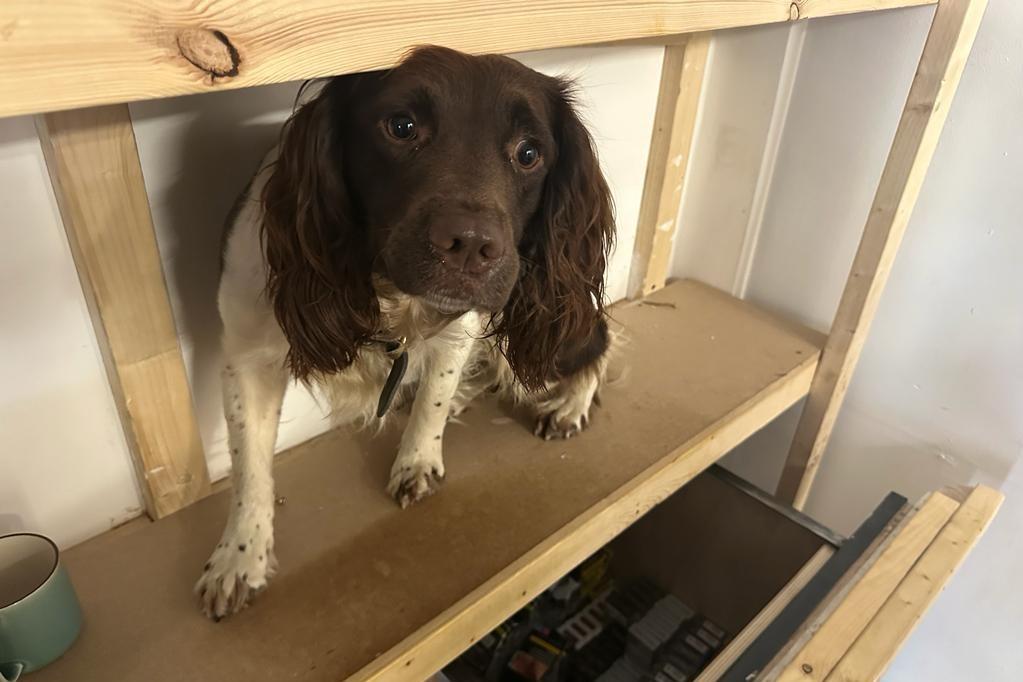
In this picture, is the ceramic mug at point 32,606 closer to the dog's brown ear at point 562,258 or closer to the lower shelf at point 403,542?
the lower shelf at point 403,542

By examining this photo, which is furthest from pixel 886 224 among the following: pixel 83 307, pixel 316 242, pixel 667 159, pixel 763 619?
pixel 83 307

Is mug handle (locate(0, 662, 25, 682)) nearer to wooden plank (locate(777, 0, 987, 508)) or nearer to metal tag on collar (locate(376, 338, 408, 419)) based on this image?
metal tag on collar (locate(376, 338, 408, 419))

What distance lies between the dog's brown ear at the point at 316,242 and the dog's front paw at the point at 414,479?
1.15 ft

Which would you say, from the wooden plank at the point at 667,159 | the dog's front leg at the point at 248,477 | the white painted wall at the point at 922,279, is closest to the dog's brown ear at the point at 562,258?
the dog's front leg at the point at 248,477

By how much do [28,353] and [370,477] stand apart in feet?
1.83

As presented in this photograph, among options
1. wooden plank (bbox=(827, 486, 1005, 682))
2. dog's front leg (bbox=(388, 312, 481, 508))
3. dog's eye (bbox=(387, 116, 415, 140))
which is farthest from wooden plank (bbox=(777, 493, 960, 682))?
dog's eye (bbox=(387, 116, 415, 140))

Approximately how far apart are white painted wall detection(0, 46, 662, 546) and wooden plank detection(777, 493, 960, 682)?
1022 millimetres

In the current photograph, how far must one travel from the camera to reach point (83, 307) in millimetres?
1028

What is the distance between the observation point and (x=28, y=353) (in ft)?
3.29

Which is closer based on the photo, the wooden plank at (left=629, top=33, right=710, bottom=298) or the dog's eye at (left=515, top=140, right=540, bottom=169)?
the dog's eye at (left=515, top=140, right=540, bottom=169)

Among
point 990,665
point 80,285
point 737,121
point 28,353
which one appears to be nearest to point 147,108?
point 80,285

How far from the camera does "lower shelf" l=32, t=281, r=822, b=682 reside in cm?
101

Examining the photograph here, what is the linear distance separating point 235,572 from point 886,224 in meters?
1.35

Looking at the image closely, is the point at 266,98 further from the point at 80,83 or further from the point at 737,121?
the point at 737,121
